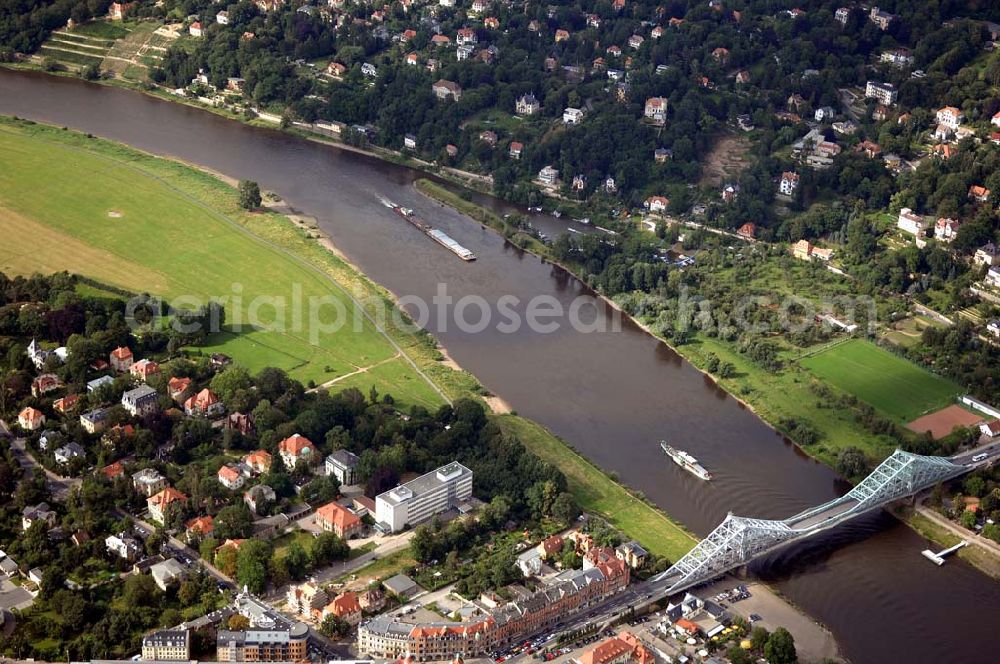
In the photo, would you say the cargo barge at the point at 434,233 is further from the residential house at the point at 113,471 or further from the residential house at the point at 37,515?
the residential house at the point at 37,515

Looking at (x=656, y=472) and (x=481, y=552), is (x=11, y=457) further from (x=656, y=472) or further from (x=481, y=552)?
(x=656, y=472)

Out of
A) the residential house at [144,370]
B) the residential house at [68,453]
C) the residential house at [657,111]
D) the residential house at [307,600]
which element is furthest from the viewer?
the residential house at [657,111]

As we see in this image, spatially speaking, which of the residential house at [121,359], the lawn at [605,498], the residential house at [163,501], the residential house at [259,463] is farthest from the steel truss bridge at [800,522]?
the residential house at [121,359]

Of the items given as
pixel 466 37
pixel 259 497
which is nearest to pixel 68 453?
pixel 259 497

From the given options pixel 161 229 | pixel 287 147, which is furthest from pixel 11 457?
pixel 287 147

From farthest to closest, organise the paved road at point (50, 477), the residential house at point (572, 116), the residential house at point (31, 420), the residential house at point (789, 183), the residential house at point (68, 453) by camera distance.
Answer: the residential house at point (572, 116) < the residential house at point (789, 183) < the residential house at point (31, 420) < the residential house at point (68, 453) < the paved road at point (50, 477)

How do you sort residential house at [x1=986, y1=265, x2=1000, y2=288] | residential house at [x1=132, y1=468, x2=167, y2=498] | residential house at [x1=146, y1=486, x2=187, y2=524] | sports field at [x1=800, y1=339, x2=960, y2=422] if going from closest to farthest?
residential house at [x1=146, y1=486, x2=187, y2=524] → residential house at [x1=132, y1=468, x2=167, y2=498] → sports field at [x1=800, y1=339, x2=960, y2=422] → residential house at [x1=986, y1=265, x2=1000, y2=288]

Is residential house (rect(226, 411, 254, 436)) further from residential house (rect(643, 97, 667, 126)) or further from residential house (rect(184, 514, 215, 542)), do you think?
residential house (rect(643, 97, 667, 126))

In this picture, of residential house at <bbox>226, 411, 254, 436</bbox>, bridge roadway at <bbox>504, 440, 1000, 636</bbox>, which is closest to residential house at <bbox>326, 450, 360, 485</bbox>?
residential house at <bbox>226, 411, 254, 436</bbox>
